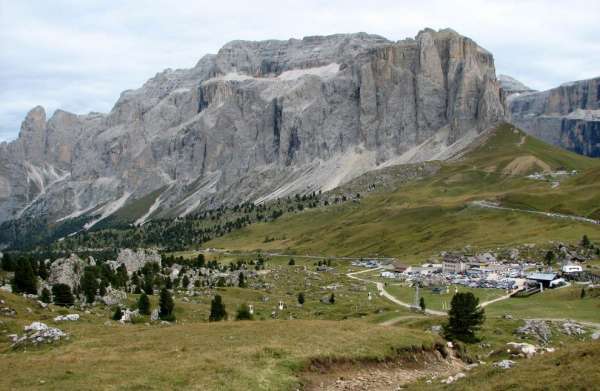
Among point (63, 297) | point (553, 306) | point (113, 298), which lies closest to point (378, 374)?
point (63, 297)

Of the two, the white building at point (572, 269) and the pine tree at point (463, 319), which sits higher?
the pine tree at point (463, 319)

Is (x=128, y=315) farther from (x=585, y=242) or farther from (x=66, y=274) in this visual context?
(x=585, y=242)

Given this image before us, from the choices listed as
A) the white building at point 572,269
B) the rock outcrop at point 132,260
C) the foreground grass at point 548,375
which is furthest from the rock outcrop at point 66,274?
the white building at point 572,269

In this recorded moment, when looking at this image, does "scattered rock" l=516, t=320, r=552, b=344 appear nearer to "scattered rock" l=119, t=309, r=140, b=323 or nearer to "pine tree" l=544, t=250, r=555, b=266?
"scattered rock" l=119, t=309, r=140, b=323

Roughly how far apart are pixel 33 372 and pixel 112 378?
555 cm

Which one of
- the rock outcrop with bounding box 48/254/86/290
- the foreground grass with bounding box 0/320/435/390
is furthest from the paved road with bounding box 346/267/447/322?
the rock outcrop with bounding box 48/254/86/290

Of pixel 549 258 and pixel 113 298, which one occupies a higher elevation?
pixel 113 298

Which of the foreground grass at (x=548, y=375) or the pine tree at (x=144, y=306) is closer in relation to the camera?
the foreground grass at (x=548, y=375)

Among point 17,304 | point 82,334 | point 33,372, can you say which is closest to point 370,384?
point 33,372

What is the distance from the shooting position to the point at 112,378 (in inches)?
1390

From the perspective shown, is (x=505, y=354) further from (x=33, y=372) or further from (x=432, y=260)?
(x=432, y=260)

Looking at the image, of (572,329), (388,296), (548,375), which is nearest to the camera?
(548,375)

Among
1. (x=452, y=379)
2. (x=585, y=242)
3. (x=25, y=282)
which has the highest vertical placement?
(x=452, y=379)

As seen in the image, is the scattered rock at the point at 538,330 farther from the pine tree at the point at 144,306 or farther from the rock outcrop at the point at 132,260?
the rock outcrop at the point at 132,260
